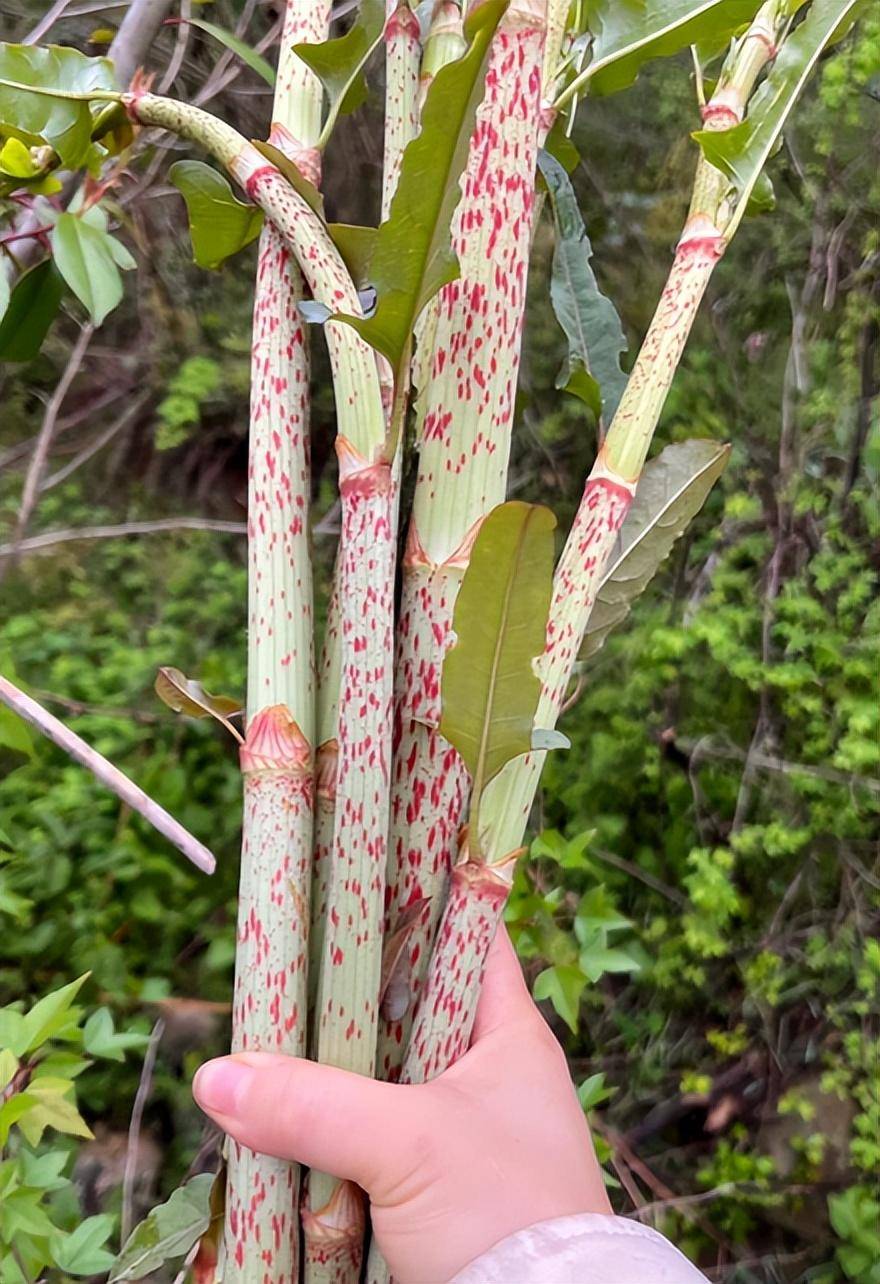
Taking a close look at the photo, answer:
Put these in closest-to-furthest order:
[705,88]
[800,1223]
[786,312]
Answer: [705,88]
[800,1223]
[786,312]

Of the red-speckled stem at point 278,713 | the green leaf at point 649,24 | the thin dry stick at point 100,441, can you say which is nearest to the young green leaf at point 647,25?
the green leaf at point 649,24

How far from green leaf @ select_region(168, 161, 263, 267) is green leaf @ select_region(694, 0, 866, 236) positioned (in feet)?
0.74

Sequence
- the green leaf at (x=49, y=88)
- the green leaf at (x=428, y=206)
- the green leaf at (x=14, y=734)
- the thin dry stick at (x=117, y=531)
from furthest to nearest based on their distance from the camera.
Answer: the thin dry stick at (x=117, y=531)
the green leaf at (x=14, y=734)
the green leaf at (x=49, y=88)
the green leaf at (x=428, y=206)

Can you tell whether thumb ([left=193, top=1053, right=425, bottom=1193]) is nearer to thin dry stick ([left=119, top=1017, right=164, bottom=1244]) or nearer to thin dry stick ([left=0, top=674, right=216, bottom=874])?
thin dry stick ([left=0, top=674, right=216, bottom=874])

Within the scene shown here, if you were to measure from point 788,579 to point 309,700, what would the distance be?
980 mm

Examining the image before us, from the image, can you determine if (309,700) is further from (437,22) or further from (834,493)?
(834,493)

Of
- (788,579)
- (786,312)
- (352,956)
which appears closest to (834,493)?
(788,579)

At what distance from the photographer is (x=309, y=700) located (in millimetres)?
373

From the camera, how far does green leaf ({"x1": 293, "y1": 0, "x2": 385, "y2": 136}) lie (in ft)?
1.18

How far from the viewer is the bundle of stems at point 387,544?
0.34m

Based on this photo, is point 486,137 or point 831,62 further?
point 831,62

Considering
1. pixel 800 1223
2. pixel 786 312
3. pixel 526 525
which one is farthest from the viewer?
pixel 786 312

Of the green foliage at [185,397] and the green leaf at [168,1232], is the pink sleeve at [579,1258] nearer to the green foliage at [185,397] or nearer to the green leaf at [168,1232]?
the green leaf at [168,1232]

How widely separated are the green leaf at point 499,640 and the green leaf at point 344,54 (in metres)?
0.24
